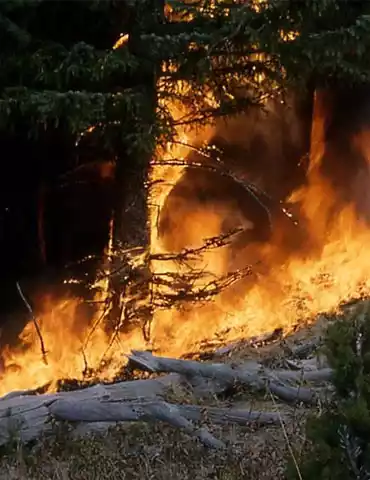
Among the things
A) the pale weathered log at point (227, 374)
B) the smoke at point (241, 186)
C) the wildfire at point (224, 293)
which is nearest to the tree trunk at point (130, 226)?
the wildfire at point (224, 293)

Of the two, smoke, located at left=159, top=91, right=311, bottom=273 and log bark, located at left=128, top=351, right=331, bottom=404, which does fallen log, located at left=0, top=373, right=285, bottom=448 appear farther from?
smoke, located at left=159, top=91, right=311, bottom=273

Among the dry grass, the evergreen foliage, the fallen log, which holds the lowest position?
the dry grass

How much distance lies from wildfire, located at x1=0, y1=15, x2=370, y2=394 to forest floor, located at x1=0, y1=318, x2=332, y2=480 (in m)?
1.57

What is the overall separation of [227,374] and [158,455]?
95cm

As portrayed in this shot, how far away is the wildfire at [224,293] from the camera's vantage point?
6.95m

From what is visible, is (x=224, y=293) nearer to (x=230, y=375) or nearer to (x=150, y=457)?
(x=230, y=375)

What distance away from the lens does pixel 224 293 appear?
7.86 metres

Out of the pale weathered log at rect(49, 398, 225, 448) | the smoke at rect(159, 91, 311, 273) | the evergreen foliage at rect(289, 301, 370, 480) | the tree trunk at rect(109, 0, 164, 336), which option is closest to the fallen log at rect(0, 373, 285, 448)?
the pale weathered log at rect(49, 398, 225, 448)

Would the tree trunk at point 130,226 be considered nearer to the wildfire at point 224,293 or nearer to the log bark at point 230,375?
the wildfire at point 224,293

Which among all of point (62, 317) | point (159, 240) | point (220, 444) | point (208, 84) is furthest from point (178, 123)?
point (220, 444)

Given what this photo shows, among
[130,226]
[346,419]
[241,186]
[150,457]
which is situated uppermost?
[241,186]

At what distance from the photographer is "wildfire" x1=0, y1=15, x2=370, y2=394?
22.8 feet

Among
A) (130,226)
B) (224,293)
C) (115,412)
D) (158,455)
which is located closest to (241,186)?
(224,293)

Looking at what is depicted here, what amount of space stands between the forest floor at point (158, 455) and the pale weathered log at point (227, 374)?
0.66 ft
